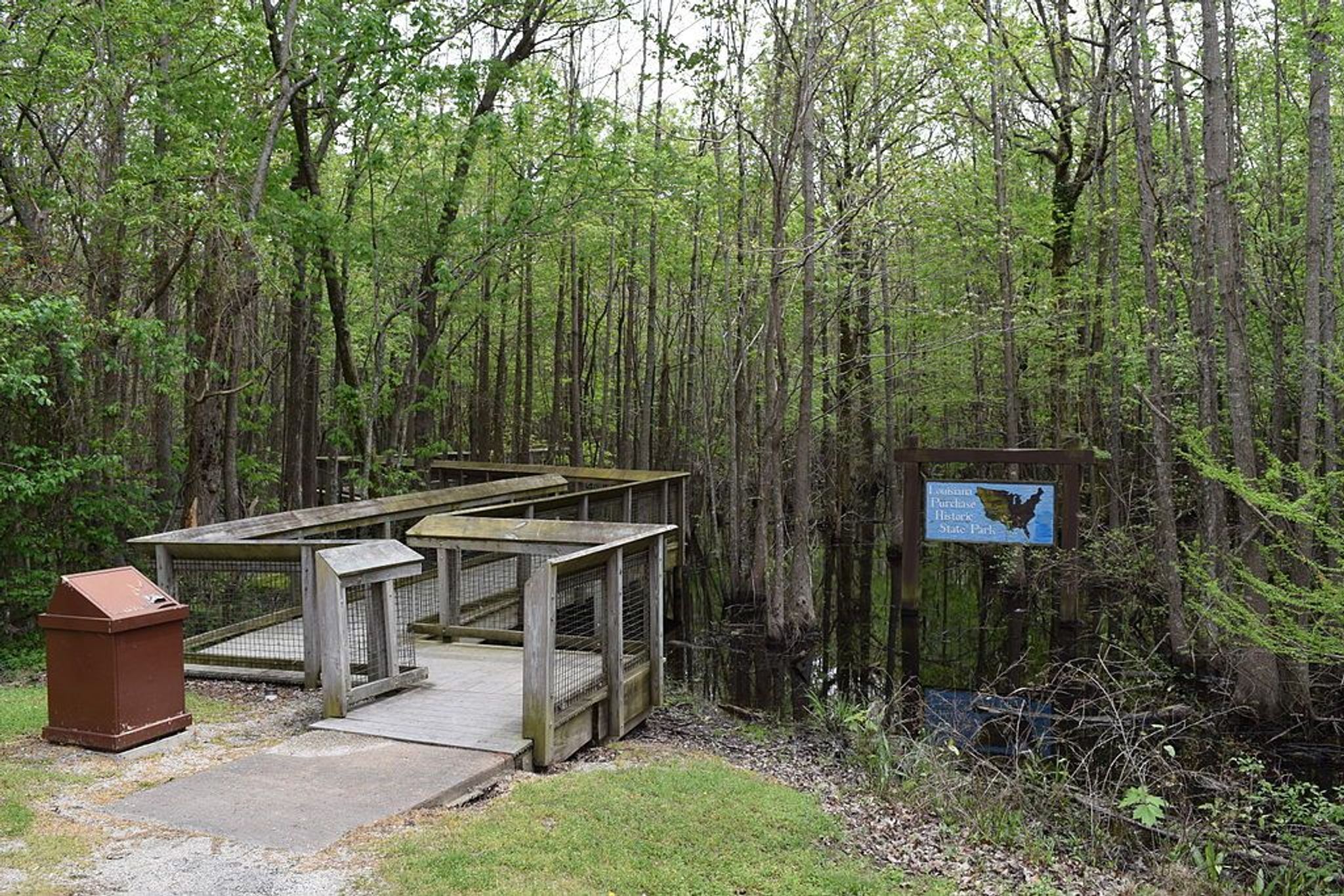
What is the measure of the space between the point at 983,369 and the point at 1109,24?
1026 cm

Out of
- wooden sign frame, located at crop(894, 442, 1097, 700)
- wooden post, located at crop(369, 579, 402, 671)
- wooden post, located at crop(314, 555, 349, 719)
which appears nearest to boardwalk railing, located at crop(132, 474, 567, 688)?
wooden post, located at crop(369, 579, 402, 671)

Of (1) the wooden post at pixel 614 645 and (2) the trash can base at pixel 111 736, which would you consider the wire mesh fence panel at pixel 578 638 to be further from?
(2) the trash can base at pixel 111 736

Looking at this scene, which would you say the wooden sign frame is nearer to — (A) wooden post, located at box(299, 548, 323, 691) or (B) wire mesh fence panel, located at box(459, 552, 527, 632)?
(B) wire mesh fence panel, located at box(459, 552, 527, 632)

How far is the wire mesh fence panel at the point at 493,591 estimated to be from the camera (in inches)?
370

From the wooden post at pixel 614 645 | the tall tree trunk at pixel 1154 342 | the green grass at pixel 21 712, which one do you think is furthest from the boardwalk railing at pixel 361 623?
the tall tree trunk at pixel 1154 342

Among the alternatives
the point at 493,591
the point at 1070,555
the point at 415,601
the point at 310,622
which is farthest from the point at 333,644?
the point at 1070,555

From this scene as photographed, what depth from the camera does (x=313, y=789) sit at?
5.02 meters

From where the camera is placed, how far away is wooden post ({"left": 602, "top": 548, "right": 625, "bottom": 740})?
6875mm

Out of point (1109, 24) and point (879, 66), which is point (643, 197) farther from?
point (1109, 24)

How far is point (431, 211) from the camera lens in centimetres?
1509

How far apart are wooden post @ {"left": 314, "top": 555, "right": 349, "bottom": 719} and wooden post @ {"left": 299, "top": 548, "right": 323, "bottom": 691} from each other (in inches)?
23.7

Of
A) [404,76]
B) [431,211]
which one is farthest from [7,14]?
[431,211]

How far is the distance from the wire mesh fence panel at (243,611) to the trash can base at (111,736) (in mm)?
1543

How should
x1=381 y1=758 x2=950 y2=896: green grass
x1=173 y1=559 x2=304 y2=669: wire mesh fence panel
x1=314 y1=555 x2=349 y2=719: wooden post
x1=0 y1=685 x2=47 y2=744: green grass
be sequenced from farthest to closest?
x1=173 y1=559 x2=304 y2=669: wire mesh fence panel → x1=314 y1=555 x2=349 y2=719: wooden post → x1=0 y1=685 x2=47 y2=744: green grass → x1=381 y1=758 x2=950 y2=896: green grass
